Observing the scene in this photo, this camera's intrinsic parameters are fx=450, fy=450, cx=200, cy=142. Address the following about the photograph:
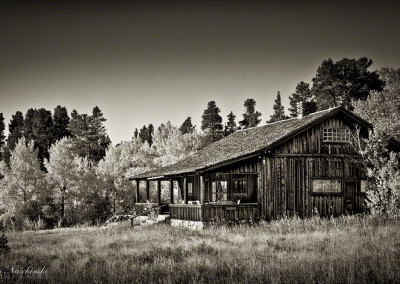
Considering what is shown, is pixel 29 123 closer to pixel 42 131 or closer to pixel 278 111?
pixel 42 131

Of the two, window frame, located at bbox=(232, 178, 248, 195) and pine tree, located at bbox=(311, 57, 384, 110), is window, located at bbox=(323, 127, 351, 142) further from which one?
pine tree, located at bbox=(311, 57, 384, 110)

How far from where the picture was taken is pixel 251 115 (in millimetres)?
75500

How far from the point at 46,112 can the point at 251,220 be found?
6486 centimetres

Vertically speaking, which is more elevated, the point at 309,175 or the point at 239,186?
the point at 309,175

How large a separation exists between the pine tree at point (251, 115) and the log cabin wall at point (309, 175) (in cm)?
4842

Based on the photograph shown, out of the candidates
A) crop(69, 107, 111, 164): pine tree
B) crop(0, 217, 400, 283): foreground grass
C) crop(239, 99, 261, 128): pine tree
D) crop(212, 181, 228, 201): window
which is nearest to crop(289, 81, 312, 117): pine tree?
crop(239, 99, 261, 128): pine tree

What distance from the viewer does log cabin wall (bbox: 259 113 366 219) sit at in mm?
25625

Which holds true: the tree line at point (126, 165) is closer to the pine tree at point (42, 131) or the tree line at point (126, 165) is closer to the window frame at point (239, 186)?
the window frame at point (239, 186)

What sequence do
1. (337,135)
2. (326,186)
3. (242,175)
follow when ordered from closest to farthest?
(326,186)
(337,135)
(242,175)

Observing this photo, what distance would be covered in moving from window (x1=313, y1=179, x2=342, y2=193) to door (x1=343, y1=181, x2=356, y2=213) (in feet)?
1.40

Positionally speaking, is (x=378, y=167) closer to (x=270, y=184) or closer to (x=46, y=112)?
(x=270, y=184)

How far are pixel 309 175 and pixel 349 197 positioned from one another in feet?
9.04

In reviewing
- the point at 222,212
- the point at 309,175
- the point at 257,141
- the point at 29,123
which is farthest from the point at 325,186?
the point at 29,123

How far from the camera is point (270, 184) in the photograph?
25.6 meters
